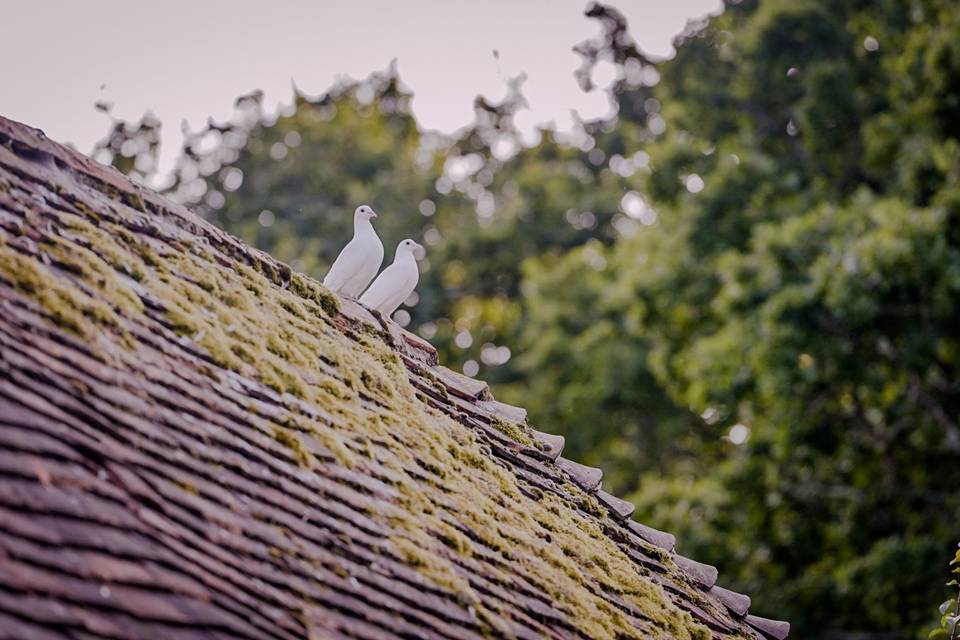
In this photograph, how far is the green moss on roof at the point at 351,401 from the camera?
4.02 meters

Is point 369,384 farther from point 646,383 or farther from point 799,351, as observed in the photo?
point 646,383

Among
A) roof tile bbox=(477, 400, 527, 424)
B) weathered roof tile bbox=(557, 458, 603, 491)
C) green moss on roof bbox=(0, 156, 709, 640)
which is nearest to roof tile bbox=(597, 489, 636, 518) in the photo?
weathered roof tile bbox=(557, 458, 603, 491)

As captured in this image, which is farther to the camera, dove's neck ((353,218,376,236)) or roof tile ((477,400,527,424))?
dove's neck ((353,218,376,236))

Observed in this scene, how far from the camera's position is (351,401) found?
4.87 metres

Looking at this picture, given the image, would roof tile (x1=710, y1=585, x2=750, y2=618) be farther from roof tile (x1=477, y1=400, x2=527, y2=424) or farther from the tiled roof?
roof tile (x1=477, y1=400, x2=527, y2=424)

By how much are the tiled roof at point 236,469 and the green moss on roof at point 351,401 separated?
0.01 meters

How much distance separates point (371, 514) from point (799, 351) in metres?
13.9

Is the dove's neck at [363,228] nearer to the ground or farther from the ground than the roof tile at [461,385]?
farther from the ground

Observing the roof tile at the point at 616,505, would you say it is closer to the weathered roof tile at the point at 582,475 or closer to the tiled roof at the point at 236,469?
the weathered roof tile at the point at 582,475

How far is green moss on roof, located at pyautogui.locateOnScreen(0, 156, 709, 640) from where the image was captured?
13.2ft

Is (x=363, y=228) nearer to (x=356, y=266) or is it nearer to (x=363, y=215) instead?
(x=356, y=266)

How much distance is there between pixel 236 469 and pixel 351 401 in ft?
3.68

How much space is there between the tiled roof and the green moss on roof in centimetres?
1

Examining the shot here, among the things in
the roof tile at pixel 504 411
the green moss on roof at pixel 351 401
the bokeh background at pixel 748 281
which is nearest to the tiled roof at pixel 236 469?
the green moss on roof at pixel 351 401
